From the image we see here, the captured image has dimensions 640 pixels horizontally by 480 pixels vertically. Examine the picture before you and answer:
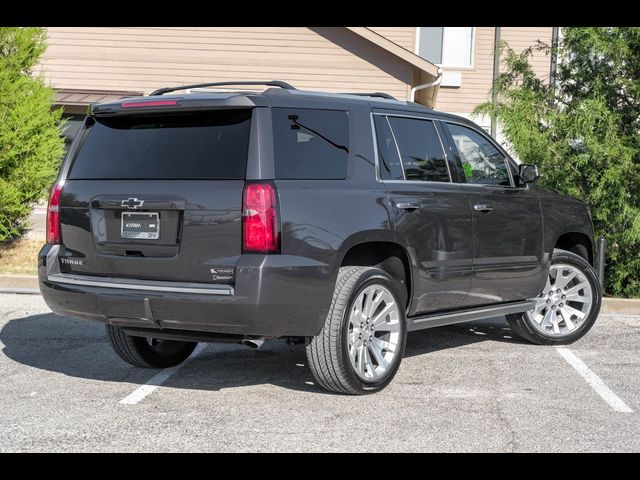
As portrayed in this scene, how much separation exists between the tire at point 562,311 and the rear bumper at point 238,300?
2.92m

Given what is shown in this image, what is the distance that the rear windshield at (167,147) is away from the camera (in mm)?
5625

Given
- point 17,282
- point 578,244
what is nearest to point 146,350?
point 578,244

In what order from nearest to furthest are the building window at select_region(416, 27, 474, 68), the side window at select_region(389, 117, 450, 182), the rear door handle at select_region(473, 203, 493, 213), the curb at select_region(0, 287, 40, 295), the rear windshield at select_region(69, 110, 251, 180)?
the rear windshield at select_region(69, 110, 251, 180), the side window at select_region(389, 117, 450, 182), the rear door handle at select_region(473, 203, 493, 213), the curb at select_region(0, 287, 40, 295), the building window at select_region(416, 27, 474, 68)

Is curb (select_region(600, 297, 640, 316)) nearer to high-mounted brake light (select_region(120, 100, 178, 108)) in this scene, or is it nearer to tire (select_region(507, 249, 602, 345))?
tire (select_region(507, 249, 602, 345))

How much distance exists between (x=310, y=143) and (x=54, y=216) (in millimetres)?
1763

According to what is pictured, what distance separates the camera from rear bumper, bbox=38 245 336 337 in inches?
211

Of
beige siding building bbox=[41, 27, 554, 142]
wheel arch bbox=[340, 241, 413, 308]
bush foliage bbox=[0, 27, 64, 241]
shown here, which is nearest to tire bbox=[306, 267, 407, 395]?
wheel arch bbox=[340, 241, 413, 308]

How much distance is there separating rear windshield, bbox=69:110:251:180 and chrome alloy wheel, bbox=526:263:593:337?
3506 mm

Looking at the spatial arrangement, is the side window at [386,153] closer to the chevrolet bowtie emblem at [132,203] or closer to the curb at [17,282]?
the chevrolet bowtie emblem at [132,203]

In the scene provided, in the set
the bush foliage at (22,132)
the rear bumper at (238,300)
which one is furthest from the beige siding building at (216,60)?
the rear bumper at (238,300)
